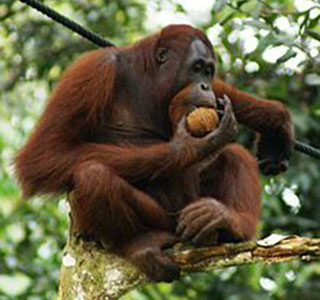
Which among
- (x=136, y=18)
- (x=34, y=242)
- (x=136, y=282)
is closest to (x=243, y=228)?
(x=136, y=282)

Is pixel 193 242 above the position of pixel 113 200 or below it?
below

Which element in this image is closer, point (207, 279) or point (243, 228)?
point (243, 228)

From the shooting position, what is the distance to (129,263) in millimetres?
3807

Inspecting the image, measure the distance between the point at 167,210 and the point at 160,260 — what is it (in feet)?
1.33

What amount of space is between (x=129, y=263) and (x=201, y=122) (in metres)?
0.75

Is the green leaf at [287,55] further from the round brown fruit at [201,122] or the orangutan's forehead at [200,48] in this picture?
the round brown fruit at [201,122]

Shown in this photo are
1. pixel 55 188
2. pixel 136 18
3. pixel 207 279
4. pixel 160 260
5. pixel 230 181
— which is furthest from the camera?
pixel 136 18

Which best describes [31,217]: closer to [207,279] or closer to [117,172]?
[207,279]

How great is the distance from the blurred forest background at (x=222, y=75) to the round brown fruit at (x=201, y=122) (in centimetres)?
90

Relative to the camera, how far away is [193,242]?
12.4 feet

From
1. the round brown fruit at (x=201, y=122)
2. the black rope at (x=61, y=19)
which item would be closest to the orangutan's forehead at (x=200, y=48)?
the round brown fruit at (x=201, y=122)

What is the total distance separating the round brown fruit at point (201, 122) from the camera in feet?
13.1

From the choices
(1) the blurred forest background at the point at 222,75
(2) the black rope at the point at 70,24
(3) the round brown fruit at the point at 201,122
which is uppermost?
(2) the black rope at the point at 70,24

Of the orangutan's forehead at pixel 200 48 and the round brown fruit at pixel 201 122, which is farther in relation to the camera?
the orangutan's forehead at pixel 200 48
